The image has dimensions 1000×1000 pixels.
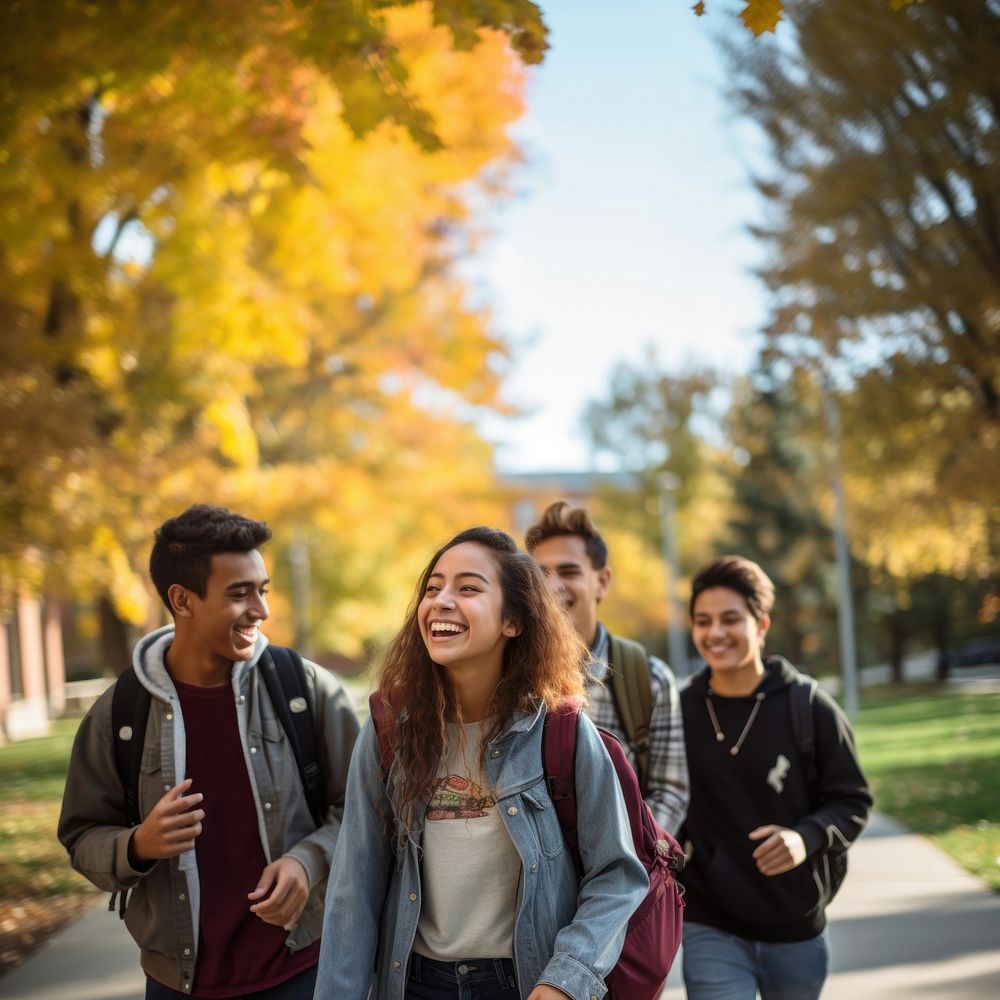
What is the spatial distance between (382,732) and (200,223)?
8.47 meters

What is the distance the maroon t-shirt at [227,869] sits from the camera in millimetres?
3328

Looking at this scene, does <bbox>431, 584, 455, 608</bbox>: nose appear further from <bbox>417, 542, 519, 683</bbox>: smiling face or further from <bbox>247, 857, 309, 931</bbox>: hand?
<bbox>247, 857, 309, 931</bbox>: hand

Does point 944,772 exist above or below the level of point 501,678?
below

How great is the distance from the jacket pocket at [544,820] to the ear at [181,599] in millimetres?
1280

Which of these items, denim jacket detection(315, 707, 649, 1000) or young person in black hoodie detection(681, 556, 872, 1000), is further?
young person in black hoodie detection(681, 556, 872, 1000)

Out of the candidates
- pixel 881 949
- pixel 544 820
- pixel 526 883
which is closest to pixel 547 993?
pixel 526 883

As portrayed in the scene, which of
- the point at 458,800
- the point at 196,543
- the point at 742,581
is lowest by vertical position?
the point at 458,800

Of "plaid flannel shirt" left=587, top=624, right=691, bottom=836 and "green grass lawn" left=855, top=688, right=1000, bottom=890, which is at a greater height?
"plaid flannel shirt" left=587, top=624, right=691, bottom=836

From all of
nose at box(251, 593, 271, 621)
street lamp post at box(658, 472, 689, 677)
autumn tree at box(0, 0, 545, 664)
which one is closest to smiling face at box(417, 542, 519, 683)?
nose at box(251, 593, 271, 621)

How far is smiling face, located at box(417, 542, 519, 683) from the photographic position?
2.81 meters

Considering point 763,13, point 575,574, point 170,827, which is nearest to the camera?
point 170,827

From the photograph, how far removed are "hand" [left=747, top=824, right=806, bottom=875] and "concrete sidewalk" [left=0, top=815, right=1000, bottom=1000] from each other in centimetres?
256

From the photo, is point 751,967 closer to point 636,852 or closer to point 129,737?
point 636,852

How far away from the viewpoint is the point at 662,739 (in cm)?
395
